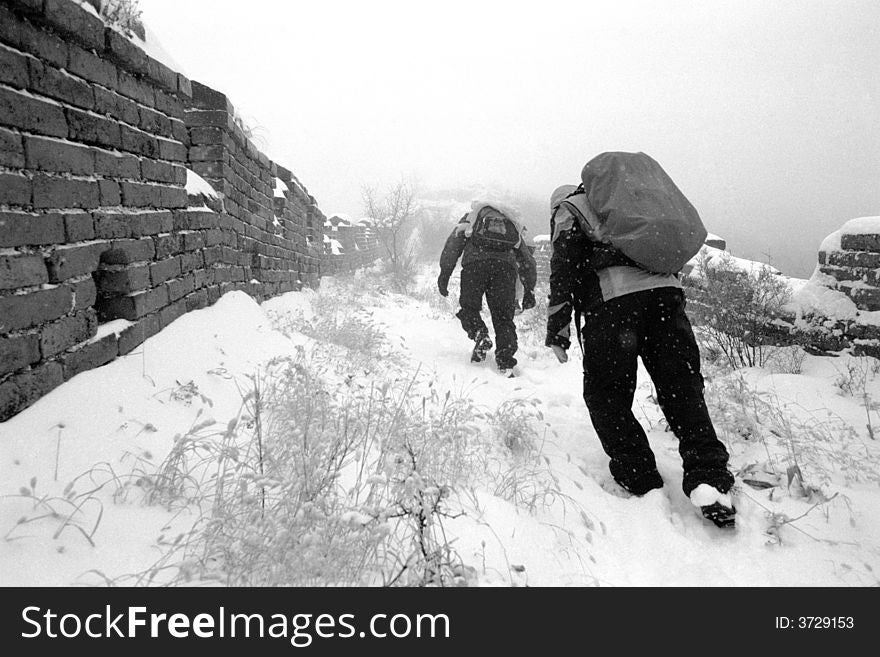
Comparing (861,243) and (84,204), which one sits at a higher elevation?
(861,243)

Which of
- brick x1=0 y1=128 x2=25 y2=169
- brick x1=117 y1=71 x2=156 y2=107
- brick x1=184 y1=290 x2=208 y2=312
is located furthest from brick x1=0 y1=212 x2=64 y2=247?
brick x1=184 y1=290 x2=208 y2=312

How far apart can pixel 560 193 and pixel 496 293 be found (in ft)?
6.81

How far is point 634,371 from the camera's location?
2.29 metres

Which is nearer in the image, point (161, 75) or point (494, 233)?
point (161, 75)

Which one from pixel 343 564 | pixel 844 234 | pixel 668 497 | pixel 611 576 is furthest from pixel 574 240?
pixel 844 234

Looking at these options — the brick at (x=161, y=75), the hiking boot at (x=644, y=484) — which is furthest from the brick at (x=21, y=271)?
the hiking boot at (x=644, y=484)

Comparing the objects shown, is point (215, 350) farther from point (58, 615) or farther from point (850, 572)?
point (850, 572)

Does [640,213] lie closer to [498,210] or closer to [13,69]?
[13,69]

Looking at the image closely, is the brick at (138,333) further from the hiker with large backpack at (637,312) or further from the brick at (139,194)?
the hiker with large backpack at (637,312)

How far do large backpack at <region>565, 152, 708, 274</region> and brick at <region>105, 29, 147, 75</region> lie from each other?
236 centimetres

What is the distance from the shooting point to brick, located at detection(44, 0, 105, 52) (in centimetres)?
170

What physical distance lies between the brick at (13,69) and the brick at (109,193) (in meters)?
0.46

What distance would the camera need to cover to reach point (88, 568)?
1.14m

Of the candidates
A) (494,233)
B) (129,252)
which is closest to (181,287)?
Result: (129,252)
